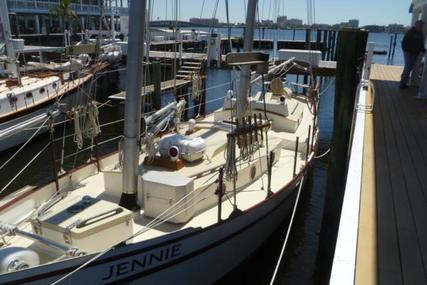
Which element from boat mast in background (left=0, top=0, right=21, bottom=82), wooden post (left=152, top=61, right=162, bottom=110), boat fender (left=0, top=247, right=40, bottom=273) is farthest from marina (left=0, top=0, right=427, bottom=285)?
wooden post (left=152, top=61, right=162, bottom=110)

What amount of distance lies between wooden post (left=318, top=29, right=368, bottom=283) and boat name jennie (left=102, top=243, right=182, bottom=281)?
15.3 feet

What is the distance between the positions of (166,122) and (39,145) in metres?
11.5

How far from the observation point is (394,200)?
6133 millimetres

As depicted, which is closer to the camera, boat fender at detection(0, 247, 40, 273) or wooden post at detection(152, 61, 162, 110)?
boat fender at detection(0, 247, 40, 273)

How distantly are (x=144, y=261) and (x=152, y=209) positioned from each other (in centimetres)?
122

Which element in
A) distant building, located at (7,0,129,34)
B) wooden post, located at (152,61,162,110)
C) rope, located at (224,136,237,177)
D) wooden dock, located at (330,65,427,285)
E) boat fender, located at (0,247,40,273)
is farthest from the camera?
distant building, located at (7,0,129,34)

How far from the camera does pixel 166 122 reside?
10953 millimetres

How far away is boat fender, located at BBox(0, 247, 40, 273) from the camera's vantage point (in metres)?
5.67

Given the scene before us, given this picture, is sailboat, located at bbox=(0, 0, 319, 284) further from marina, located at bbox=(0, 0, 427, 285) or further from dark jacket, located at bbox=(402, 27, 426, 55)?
dark jacket, located at bbox=(402, 27, 426, 55)

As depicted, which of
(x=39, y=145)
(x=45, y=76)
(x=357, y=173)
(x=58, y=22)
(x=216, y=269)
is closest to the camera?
(x=357, y=173)

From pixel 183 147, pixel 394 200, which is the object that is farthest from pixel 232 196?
pixel 394 200

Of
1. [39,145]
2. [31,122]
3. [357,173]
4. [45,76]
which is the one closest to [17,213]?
[31,122]

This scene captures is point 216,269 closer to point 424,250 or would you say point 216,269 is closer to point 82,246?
point 82,246

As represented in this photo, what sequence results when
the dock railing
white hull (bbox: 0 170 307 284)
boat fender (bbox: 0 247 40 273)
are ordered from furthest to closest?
white hull (bbox: 0 170 307 284)
boat fender (bbox: 0 247 40 273)
the dock railing
